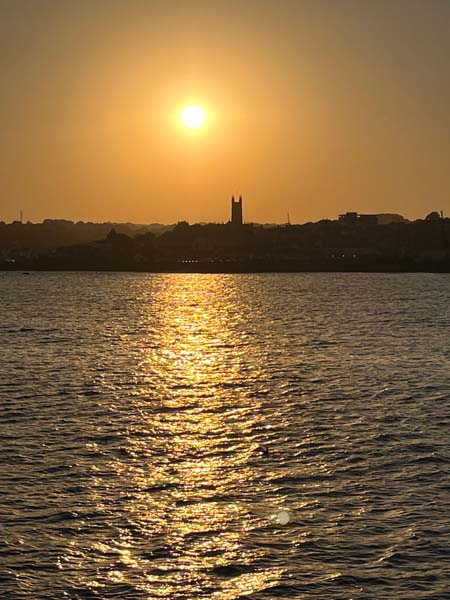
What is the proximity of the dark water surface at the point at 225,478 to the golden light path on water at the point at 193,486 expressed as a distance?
0.23 feet

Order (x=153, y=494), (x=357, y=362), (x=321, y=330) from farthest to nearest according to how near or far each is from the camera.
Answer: (x=321, y=330) < (x=357, y=362) < (x=153, y=494)

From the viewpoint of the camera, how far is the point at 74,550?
24.1m

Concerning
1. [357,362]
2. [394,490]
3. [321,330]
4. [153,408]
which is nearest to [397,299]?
[321,330]

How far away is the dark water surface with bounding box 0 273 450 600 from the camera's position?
74.6 ft

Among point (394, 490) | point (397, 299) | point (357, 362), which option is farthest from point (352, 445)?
point (397, 299)

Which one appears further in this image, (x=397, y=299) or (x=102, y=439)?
(x=397, y=299)

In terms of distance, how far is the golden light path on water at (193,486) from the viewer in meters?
22.7

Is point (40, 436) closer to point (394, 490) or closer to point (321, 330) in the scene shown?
point (394, 490)

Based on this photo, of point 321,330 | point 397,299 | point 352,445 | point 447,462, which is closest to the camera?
point 447,462

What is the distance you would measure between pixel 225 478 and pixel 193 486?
1.42 m

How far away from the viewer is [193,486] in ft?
98.8

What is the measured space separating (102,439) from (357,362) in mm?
32689

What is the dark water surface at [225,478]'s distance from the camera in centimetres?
2275

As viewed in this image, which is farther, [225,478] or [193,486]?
[225,478]
